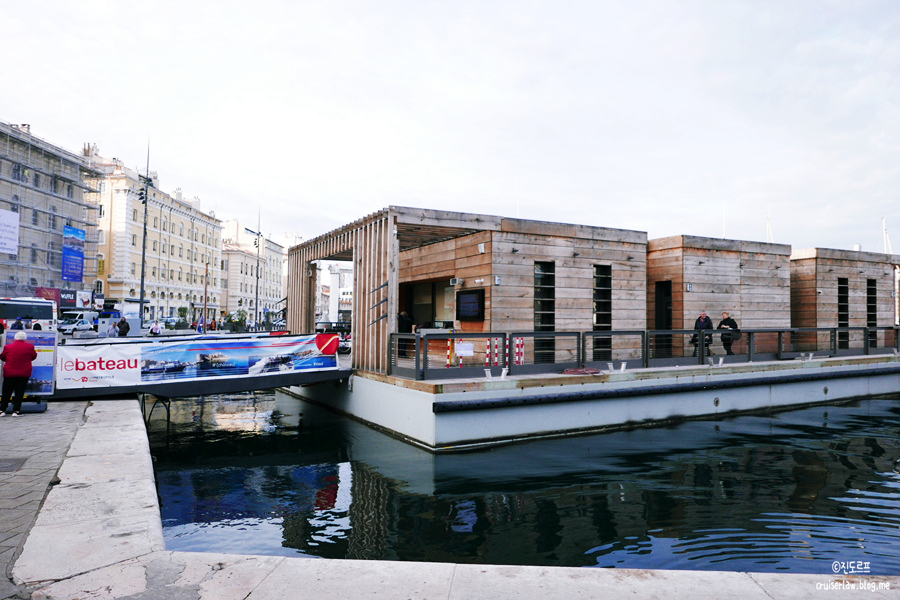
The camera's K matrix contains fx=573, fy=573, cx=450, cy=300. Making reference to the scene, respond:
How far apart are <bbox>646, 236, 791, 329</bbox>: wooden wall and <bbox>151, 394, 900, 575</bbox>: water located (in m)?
4.74

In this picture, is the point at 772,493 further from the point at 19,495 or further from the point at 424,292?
the point at 424,292

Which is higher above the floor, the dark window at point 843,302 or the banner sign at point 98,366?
the dark window at point 843,302

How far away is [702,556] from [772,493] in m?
2.98

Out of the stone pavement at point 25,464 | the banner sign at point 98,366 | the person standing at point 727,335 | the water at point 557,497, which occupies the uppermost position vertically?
the person standing at point 727,335

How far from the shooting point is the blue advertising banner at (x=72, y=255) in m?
45.5

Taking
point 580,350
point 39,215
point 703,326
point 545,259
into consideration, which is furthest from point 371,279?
point 39,215

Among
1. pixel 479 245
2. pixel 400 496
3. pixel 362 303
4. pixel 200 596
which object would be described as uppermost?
pixel 479 245

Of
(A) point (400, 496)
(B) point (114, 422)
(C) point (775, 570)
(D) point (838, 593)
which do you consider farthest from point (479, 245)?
(D) point (838, 593)

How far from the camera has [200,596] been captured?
366cm

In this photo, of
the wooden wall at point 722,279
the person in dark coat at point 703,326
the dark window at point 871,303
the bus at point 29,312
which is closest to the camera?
the person in dark coat at point 703,326

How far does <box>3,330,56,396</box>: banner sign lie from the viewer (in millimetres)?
10422

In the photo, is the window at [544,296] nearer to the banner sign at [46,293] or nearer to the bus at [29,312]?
the bus at [29,312]

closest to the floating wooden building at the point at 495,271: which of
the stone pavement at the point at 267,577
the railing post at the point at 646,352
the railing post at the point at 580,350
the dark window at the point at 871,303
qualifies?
the railing post at the point at 580,350

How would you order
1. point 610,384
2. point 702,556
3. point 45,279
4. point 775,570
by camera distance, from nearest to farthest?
1. point 775,570
2. point 702,556
3. point 610,384
4. point 45,279
